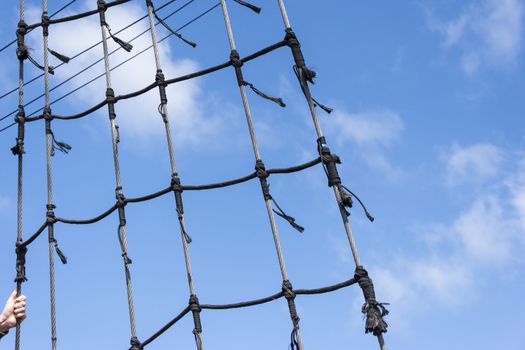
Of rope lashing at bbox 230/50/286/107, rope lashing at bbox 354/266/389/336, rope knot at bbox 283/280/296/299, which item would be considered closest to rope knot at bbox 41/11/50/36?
rope lashing at bbox 230/50/286/107

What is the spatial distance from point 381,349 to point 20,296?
3.09 meters

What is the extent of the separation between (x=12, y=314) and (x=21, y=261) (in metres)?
0.47

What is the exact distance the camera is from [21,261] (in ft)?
22.1

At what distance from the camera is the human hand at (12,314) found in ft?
21.1

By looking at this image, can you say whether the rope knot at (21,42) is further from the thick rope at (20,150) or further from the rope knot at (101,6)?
the rope knot at (101,6)

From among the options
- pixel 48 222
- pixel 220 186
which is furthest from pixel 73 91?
pixel 220 186

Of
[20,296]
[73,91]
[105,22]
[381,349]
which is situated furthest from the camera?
[73,91]

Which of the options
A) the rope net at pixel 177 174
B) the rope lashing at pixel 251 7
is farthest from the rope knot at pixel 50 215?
the rope lashing at pixel 251 7

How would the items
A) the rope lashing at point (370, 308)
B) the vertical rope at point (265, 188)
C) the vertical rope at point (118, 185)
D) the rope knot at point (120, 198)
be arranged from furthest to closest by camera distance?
the rope knot at point (120, 198) < the vertical rope at point (118, 185) < the vertical rope at point (265, 188) < the rope lashing at point (370, 308)

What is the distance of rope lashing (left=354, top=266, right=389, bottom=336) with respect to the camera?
15.4 ft

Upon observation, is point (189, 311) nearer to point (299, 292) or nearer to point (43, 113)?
point (299, 292)

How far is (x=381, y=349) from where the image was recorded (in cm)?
467

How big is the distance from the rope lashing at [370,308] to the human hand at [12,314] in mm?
2838

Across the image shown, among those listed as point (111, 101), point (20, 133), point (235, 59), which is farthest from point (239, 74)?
point (20, 133)
